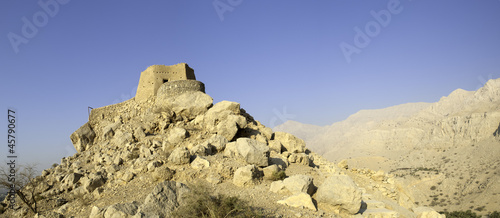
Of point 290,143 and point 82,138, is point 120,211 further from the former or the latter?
point 82,138

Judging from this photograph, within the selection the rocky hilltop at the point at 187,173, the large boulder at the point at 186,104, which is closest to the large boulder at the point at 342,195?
the rocky hilltop at the point at 187,173

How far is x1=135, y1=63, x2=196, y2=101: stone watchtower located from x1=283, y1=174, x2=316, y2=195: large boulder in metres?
10.5

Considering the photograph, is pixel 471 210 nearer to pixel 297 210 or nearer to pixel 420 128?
pixel 297 210

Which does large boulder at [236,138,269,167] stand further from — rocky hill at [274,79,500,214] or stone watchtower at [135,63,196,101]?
rocky hill at [274,79,500,214]

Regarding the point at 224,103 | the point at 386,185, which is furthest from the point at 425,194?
the point at 224,103

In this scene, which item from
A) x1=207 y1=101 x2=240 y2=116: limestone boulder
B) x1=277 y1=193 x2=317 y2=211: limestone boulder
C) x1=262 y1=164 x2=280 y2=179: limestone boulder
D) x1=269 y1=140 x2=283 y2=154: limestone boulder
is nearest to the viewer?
x1=277 y1=193 x2=317 y2=211: limestone boulder

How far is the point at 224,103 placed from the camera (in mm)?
13930

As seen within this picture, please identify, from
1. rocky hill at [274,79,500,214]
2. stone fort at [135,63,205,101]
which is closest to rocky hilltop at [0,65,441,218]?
stone fort at [135,63,205,101]

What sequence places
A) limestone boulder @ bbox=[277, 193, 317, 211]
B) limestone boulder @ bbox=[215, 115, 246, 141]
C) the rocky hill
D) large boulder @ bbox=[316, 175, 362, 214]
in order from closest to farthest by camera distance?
1. limestone boulder @ bbox=[277, 193, 317, 211]
2. large boulder @ bbox=[316, 175, 362, 214]
3. limestone boulder @ bbox=[215, 115, 246, 141]
4. the rocky hill

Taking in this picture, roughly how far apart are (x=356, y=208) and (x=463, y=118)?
69185mm

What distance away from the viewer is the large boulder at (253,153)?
34.3ft

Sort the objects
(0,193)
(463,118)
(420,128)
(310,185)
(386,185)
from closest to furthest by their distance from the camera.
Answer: (310,185) → (0,193) → (386,185) → (463,118) → (420,128)

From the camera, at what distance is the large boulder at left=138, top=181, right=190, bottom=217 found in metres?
6.55

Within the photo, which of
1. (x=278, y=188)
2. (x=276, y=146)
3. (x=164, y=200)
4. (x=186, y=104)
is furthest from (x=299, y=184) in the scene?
(x=186, y=104)
